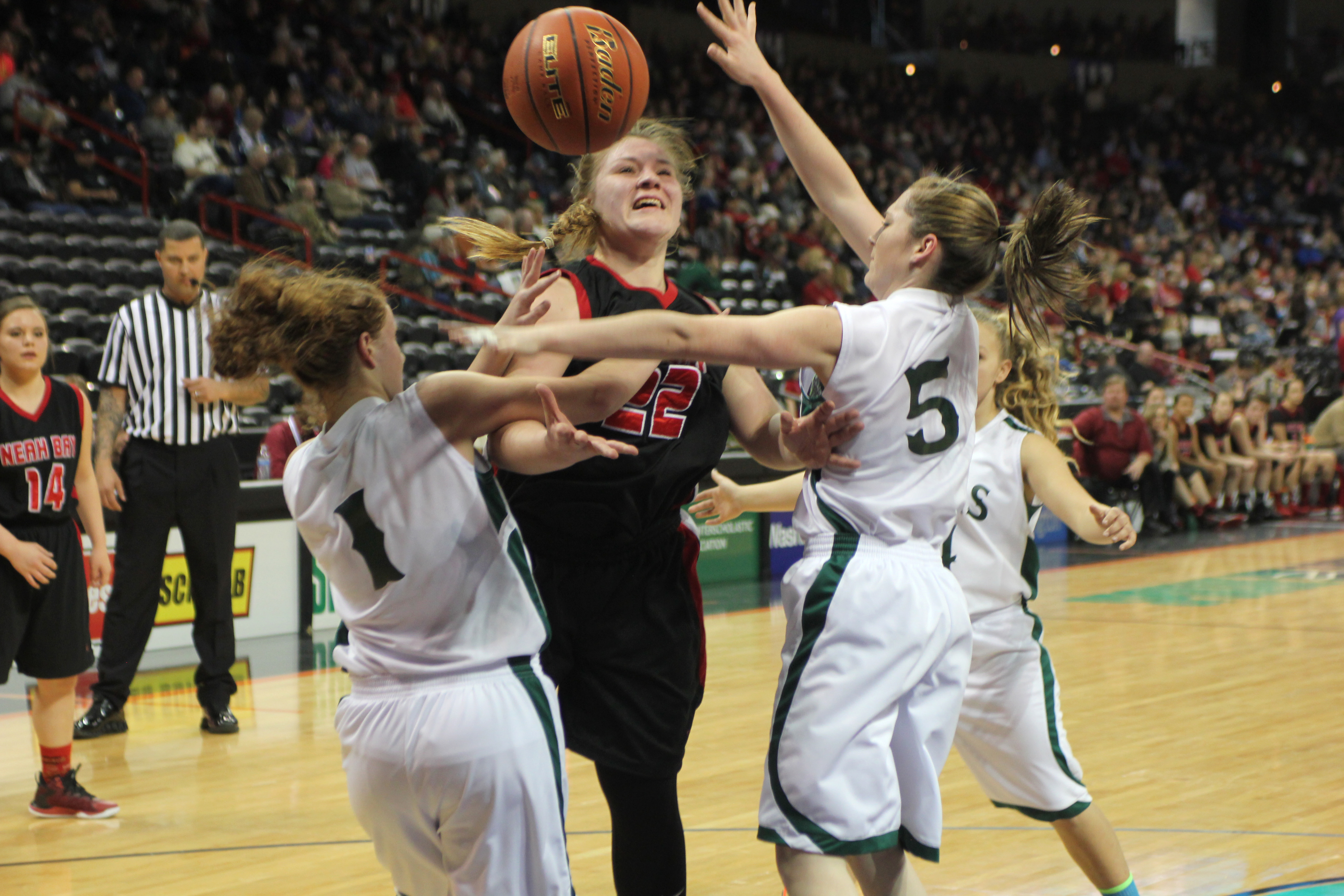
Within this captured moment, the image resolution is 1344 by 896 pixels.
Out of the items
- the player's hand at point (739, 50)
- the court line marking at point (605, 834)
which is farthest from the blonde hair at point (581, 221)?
the court line marking at point (605, 834)

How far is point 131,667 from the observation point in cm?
577

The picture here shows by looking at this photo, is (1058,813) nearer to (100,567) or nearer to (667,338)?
(667,338)

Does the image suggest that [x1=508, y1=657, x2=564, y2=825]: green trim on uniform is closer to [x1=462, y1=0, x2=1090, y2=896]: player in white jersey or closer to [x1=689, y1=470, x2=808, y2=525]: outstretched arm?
[x1=462, y1=0, x2=1090, y2=896]: player in white jersey

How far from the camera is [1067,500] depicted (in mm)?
3340

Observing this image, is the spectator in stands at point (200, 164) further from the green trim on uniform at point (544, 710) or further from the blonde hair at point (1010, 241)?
the green trim on uniform at point (544, 710)

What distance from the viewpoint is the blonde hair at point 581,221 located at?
295cm

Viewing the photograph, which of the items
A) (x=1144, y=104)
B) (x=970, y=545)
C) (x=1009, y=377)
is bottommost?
(x=970, y=545)

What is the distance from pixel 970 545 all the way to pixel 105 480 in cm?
361

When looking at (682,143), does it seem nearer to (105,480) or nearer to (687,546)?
(687,546)

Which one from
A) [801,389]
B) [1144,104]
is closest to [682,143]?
[801,389]

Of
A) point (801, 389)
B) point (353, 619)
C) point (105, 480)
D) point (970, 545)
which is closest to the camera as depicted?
point (353, 619)

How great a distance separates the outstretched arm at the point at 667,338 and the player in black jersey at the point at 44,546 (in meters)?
2.90

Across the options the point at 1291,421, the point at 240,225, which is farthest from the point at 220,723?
the point at 1291,421

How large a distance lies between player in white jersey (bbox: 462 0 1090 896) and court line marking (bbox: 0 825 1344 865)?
5.54 feet
